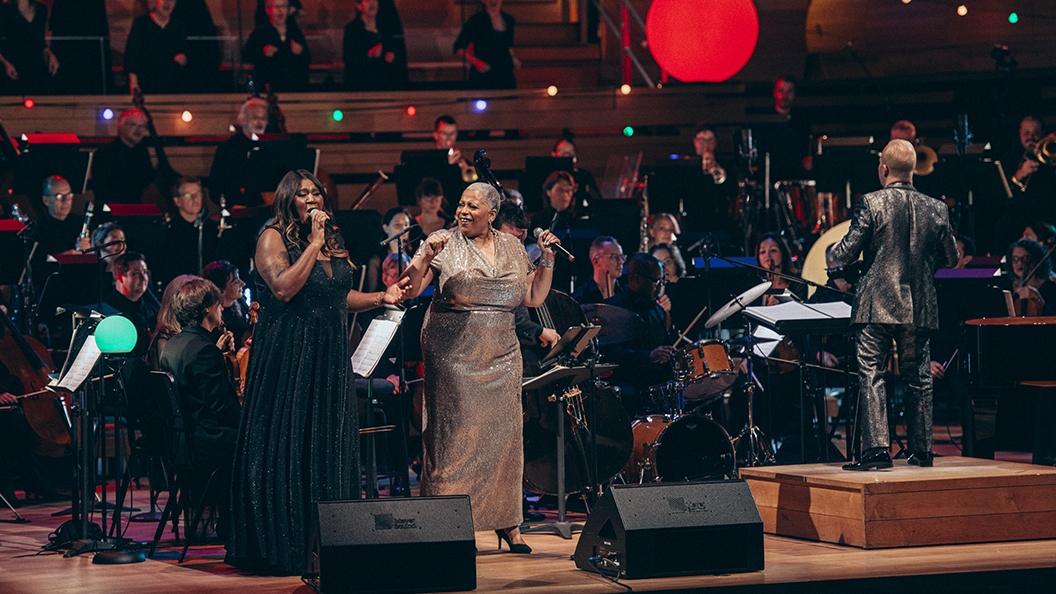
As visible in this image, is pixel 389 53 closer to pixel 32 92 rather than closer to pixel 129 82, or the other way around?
pixel 129 82

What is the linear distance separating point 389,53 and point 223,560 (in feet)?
24.1

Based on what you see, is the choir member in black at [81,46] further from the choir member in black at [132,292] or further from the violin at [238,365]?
the violin at [238,365]

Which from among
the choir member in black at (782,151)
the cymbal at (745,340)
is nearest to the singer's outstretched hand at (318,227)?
the cymbal at (745,340)

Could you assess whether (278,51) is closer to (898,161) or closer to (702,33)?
(702,33)

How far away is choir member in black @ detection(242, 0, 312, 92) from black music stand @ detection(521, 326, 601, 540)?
6415 mm

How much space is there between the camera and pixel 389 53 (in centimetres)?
1202

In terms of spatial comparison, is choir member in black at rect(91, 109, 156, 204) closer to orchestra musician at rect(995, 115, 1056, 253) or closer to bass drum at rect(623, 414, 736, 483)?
bass drum at rect(623, 414, 736, 483)

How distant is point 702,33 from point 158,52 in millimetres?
4798

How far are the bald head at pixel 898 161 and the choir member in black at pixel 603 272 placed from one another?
7.24 ft

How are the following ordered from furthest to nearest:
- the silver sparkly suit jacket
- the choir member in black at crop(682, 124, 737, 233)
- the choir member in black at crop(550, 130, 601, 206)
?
the choir member in black at crop(550, 130, 601, 206)
the choir member in black at crop(682, 124, 737, 233)
the silver sparkly suit jacket

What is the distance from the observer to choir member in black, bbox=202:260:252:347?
23.8 ft

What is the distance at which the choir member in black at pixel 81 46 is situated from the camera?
11.5 metres

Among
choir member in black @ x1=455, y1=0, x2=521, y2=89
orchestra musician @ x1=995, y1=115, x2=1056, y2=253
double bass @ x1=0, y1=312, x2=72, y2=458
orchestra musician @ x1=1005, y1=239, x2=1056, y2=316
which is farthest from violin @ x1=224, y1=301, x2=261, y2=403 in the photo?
choir member in black @ x1=455, y1=0, x2=521, y2=89

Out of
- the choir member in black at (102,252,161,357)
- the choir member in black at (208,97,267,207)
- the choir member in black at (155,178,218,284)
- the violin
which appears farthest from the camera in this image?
the choir member in black at (208,97,267,207)
